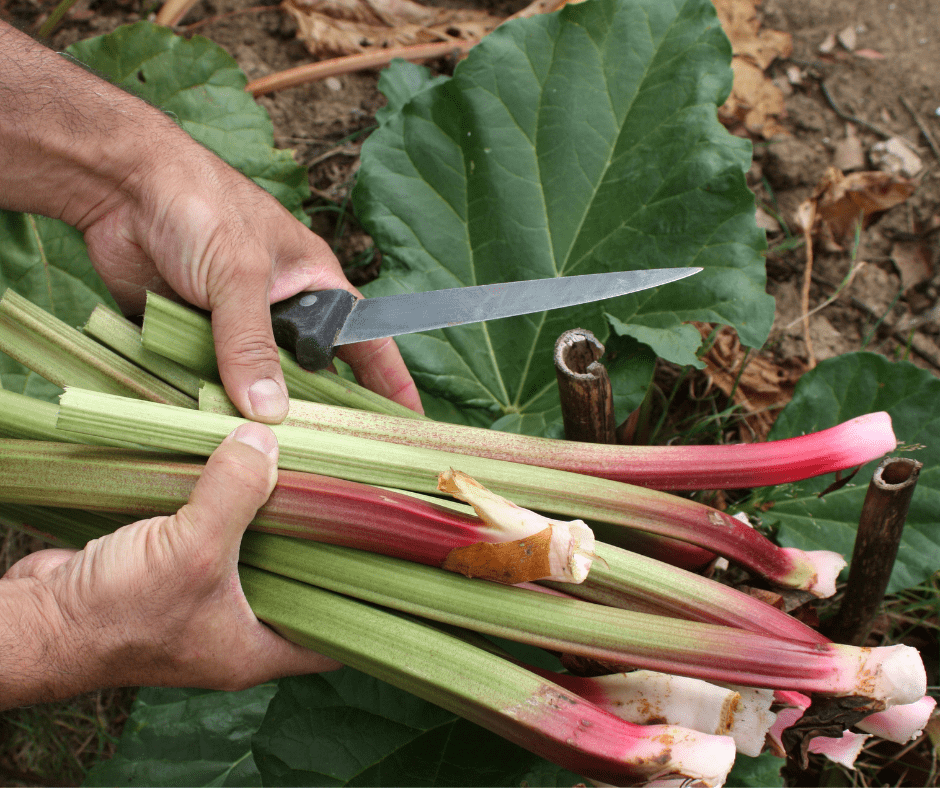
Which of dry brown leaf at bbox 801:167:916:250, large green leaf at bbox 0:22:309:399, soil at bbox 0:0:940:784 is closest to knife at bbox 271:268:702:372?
large green leaf at bbox 0:22:309:399

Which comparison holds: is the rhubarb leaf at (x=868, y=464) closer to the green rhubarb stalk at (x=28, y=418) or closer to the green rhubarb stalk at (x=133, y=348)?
the green rhubarb stalk at (x=133, y=348)

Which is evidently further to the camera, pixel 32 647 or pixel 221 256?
pixel 221 256

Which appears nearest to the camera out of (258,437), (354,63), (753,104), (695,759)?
(695,759)

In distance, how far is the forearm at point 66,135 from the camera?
182 cm

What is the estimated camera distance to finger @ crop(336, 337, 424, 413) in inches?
82.7

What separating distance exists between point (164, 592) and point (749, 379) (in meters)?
2.19

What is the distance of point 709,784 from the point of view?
49.9 inches

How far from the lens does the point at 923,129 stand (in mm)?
2969

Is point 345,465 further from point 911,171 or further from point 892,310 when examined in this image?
point 911,171

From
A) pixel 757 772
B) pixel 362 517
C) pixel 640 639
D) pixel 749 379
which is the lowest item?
pixel 757 772

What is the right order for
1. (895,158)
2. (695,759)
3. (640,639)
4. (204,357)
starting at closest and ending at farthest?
(695,759) < (640,639) < (204,357) < (895,158)

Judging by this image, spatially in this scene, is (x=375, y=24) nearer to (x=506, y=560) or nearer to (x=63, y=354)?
(x=63, y=354)

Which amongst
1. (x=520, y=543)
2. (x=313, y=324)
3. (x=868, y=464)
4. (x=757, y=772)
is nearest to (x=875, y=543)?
(x=868, y=464)

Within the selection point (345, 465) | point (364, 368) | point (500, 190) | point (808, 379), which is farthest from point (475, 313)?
point (808, 379)
